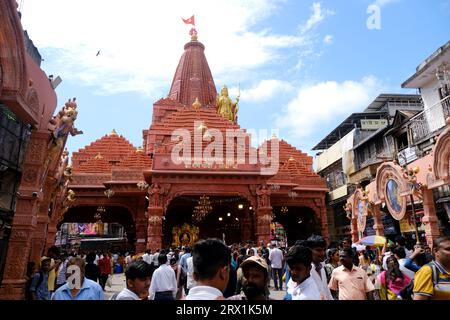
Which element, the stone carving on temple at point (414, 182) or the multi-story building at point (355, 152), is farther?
the multi-story building at point (355, 152)

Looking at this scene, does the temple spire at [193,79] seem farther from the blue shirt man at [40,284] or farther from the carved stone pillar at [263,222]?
the blue shirt man at [40,284]

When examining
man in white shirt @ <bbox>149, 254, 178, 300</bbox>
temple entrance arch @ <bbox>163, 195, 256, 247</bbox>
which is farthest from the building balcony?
man in white shirt @ <bbox>149, 254, 178, 300</bbox>

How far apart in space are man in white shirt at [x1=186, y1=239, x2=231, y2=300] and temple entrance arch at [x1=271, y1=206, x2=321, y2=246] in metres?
22.9

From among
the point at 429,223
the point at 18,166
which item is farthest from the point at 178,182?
the point at 429,223

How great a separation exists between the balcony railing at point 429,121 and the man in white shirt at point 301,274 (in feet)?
43.3

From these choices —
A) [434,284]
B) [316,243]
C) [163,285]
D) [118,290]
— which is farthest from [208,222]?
[434,284]

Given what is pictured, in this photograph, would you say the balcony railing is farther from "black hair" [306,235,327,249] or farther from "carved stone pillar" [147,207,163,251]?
"carved stone pillar" [147,207,163,251]

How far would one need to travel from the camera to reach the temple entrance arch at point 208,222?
69.0ft

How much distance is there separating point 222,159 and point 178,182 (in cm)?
262

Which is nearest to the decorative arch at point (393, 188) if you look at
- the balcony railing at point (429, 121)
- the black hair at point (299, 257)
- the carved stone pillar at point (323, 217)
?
the balcony railing at point (429, 121)

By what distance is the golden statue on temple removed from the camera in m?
28.6

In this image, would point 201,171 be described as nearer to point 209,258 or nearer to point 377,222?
point 377,222

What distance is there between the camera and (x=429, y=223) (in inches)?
441

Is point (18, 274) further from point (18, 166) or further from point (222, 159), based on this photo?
point (222, 159)
